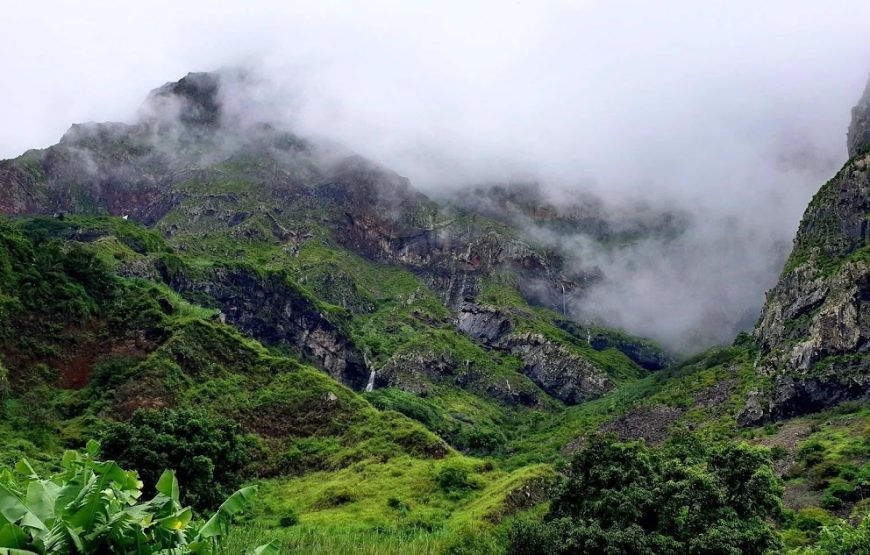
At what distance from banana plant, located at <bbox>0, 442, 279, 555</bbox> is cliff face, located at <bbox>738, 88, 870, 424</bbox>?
331 feet

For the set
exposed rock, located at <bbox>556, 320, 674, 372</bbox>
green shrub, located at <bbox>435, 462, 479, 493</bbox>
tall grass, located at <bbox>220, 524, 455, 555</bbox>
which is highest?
exposed rock, located at <bbox>556, 320, 674, 372</bbox>

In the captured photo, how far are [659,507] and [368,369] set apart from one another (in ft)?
393

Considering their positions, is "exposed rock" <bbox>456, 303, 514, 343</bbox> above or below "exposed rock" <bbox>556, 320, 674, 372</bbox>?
below

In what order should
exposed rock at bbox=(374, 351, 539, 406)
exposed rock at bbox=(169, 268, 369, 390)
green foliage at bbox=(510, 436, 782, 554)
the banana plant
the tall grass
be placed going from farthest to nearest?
1. exposed rock at bbox=(374, 351, 539, 406)
2. exposed rock at bbox=(169, 268, 369, 390)
3. green foliage at bbox=(510, 436, 782, 554)
4. the tall grass
5. the banana plant

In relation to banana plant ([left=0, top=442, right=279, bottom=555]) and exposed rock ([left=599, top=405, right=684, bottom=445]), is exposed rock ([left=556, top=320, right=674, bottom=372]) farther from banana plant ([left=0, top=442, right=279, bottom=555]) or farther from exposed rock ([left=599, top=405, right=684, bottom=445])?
banana plant ([left=0, top=442, right=279, bottom=555])

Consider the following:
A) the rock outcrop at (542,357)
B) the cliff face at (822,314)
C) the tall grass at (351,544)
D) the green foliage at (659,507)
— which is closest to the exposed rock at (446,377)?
the rock outcrop at (542,357)

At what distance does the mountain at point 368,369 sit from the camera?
52.3 metres

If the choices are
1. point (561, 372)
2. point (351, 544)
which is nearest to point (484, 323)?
point (561, 372)

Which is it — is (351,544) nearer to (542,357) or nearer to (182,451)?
(182,451)

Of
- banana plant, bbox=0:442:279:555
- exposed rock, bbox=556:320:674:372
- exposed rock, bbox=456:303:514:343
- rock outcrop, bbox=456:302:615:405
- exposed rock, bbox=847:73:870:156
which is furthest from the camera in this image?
exposed rock, bbox=556:320:674:372

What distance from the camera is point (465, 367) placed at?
15500 centimetres

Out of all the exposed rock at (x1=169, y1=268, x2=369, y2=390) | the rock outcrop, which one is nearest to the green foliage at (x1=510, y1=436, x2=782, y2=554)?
the exposed rock at (x1=169, y1=268, x2=369, y2=390)

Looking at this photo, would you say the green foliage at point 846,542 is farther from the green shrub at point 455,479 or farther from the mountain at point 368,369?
the green shrub at point 455,479

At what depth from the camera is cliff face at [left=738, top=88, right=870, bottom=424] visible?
91.9 metres
